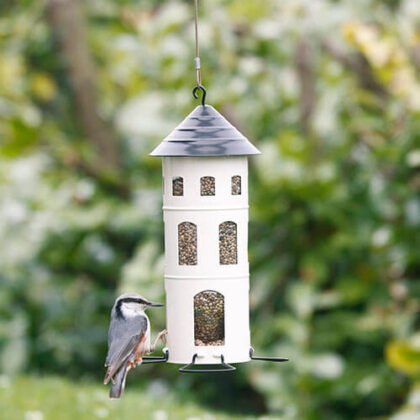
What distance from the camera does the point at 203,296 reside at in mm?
3572

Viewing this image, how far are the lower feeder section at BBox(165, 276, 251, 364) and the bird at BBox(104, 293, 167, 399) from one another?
0.64 feet

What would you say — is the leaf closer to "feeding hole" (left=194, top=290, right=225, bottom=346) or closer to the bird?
"feeding hole" (left=194, top=290, right=225, bottom=346)

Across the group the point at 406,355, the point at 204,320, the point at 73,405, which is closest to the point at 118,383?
the point at 204,320

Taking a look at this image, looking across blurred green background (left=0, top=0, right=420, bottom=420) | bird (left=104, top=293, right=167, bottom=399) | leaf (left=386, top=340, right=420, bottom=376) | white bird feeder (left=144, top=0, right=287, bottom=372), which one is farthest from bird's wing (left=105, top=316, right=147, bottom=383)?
leaf (left=386, top=340, right=420, bottom=376)

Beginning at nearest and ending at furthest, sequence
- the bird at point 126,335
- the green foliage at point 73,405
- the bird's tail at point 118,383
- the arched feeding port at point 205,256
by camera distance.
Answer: the bird's tail at point 118,383 < the bird at point 126,335 < the arched feeding port at point 205,256 < the green foliage at point 73,405

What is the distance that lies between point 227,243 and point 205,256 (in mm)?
88

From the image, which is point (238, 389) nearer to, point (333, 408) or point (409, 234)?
point (333, 408)

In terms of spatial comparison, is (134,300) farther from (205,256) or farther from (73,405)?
(73,405)

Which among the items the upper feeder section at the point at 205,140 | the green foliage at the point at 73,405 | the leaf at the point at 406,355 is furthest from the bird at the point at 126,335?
the leaf at the point at 406,355

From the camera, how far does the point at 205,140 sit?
3.40 metres

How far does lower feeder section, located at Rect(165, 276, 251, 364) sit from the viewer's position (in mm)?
3553

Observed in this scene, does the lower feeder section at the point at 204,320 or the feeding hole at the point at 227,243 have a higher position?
the feeding hole at the point at 227,243

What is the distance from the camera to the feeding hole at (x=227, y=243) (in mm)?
3557

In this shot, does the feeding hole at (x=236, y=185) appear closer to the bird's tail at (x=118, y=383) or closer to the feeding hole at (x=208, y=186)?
the feeding hole at (x=208, y=186)
